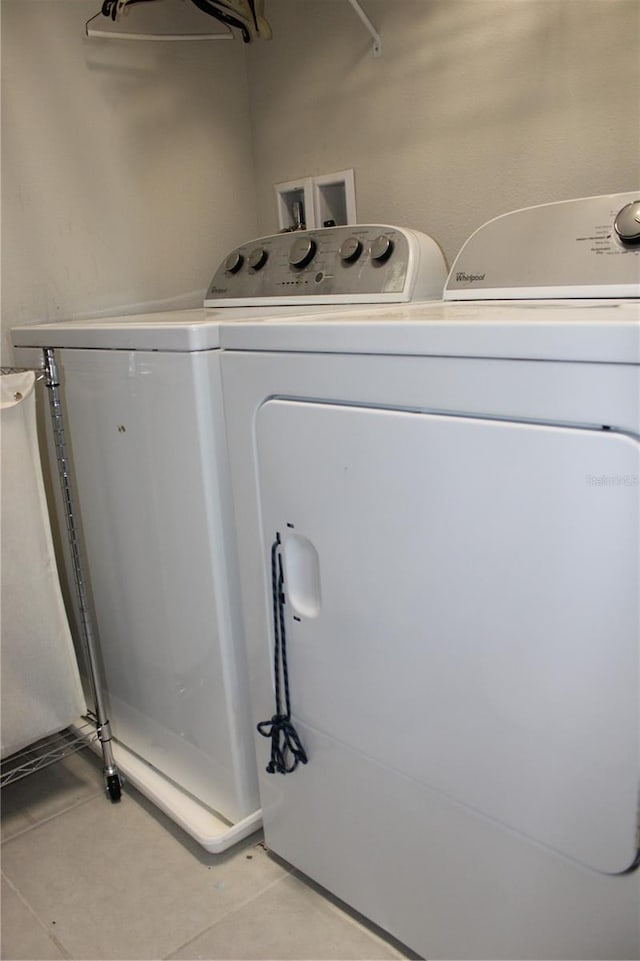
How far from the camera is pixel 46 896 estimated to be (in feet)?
4.23

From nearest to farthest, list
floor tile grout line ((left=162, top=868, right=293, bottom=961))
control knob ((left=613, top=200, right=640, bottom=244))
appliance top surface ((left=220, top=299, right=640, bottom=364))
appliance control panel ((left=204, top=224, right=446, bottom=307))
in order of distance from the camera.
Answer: appliance top surface ((left=220, top=299, right=640, bottom=364)) → control knob ((left=613, top=200, right=640, bottom=244)) → floor tile grout line ((left=162, top=868, right=293, bottom=961)) → appliance control panel ((left=204, top=224, right=446, bottom=307))

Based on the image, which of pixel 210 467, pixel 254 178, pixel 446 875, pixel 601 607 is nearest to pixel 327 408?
pixel 210 467

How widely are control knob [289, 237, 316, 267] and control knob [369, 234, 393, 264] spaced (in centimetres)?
16

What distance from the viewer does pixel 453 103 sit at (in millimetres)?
1485

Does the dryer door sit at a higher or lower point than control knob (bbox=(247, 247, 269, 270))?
lower

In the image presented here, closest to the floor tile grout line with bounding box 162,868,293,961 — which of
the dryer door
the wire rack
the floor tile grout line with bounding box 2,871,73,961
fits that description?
the floor tile grout line with bounding box 2,871,73,961

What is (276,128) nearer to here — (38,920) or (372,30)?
(372,30)

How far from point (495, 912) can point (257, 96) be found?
1878mm

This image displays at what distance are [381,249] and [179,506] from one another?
0.63 meters

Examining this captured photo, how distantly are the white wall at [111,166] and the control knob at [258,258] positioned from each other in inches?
11.2

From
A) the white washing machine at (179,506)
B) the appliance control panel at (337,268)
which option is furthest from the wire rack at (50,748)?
the appliance control panel at (337,268)

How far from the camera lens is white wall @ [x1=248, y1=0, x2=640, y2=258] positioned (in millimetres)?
1280

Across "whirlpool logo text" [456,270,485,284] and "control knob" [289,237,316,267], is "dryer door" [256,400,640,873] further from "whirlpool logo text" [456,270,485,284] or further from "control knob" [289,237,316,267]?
"control knob" [289,237,316,267]

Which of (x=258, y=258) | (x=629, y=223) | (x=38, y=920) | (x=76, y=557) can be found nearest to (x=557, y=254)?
(x=629, y=223)
